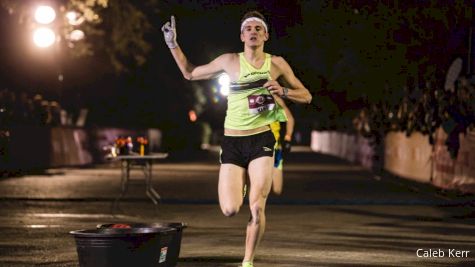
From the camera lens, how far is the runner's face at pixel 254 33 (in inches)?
402

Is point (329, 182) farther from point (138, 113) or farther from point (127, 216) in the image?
point (138, 113)

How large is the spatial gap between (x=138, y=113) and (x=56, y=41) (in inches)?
1248

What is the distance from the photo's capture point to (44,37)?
41188mm

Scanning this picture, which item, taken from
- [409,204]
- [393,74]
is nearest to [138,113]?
Answer: [393,74]

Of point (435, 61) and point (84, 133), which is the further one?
point (84, 133)

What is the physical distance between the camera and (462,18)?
27312 mm

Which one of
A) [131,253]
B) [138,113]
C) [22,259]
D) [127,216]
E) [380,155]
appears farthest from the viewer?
[138,113]

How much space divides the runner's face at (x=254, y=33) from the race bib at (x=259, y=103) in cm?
50

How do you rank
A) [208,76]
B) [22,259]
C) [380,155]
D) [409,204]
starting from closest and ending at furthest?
[208,76]
[22,259]
[409,204]
[380,155]

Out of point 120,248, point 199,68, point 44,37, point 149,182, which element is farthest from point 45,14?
point 120,248

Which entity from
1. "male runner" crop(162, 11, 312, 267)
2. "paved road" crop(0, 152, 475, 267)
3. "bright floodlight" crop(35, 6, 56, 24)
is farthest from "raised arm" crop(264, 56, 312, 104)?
"bright floodlight" crop(35, 6, 56, 24)

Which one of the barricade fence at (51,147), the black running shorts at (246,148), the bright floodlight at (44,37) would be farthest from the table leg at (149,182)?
the bright floodlight at (44,37)

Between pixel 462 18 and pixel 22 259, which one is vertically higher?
pixel 462 18

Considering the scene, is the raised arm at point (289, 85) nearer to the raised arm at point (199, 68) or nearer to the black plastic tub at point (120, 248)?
the raised arm at point (199, 68)
